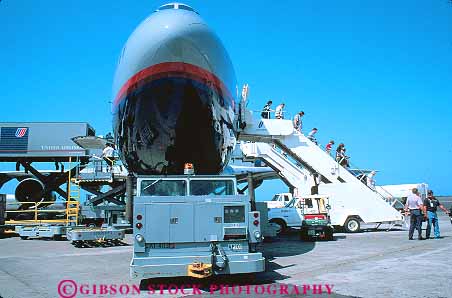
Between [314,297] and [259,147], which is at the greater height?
[259,147]

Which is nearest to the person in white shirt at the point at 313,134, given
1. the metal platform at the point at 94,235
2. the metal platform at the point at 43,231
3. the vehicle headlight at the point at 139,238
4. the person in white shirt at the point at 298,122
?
the person in white shirt at the point at 298,122

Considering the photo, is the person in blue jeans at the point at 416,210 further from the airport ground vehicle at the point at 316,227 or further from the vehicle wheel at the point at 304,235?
the vehicle wheel at the point at 304,235

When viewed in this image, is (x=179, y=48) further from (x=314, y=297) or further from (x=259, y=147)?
(x=259, y=147)

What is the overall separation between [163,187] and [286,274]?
2794 millimetres

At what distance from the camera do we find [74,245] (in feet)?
→ 43.2

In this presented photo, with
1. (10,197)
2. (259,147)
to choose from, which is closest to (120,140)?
(259,147)

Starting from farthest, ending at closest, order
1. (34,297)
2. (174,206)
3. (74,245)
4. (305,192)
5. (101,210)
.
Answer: (101,210)
(305,192)
(74,245)
(174,206)
(34,297)

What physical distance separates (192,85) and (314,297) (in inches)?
148

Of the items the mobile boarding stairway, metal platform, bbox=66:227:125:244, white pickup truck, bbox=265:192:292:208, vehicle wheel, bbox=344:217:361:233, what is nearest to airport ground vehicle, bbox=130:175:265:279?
metal platform, bbox=66:227:125:244

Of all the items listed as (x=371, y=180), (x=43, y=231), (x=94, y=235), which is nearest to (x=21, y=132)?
(x=43, y=231)

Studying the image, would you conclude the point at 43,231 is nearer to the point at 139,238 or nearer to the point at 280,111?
the point at 280,111

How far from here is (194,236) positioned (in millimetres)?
6219

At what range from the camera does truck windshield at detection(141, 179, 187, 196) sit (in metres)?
6.75

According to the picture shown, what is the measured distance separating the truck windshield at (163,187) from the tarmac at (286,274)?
1500mm
